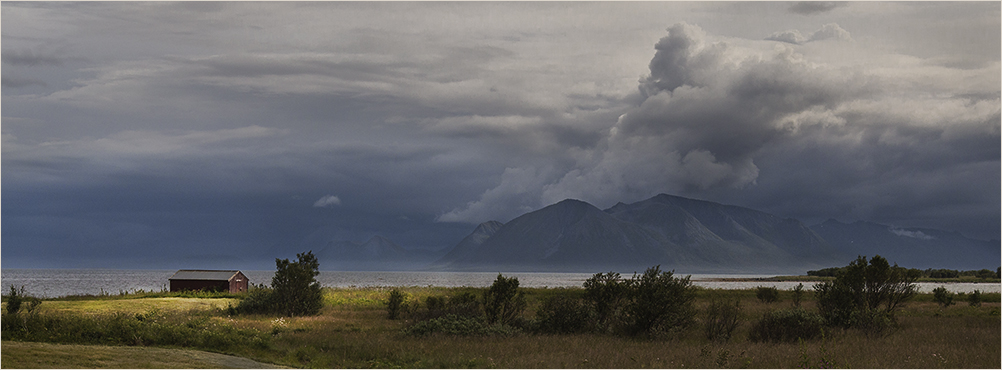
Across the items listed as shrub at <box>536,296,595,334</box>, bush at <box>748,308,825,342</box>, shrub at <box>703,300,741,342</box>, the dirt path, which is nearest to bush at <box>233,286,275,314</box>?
shrub at <box>536,296,595,334</box>

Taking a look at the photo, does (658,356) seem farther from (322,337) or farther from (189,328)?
(189,328)

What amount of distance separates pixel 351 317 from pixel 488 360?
61.6ft

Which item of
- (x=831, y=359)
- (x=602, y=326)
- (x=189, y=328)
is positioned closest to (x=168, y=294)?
(x=189, y=328)

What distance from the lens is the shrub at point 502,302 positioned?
2864 centimetres

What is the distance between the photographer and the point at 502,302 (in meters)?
29.0

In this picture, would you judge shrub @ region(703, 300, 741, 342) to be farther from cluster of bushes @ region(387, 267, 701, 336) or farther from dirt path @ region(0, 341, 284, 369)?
dirt path @ region(0, 341, 284, 369)

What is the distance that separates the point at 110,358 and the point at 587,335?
15.3 meters

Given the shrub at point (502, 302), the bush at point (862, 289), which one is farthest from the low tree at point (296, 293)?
the bush at point (862, 289)

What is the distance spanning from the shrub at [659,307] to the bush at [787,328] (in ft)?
8.70

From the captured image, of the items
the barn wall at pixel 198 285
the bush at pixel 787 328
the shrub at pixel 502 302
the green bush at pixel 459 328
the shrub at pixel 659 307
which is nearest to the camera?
the bush at pixel 787 328

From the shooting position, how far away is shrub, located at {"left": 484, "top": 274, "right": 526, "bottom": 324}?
2864 centimetres

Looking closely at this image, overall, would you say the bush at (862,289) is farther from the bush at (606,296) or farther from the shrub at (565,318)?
the shrub at (565,318)

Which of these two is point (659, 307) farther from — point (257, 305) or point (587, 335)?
point (257, 305)

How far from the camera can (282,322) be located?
3053 centimetres
